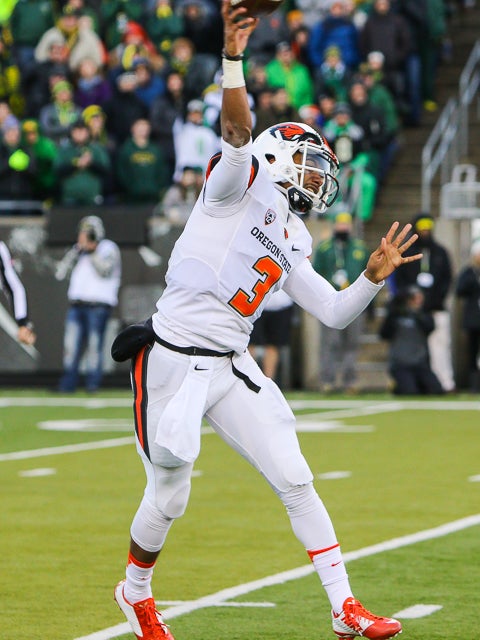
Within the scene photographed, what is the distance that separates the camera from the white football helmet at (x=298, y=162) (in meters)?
6.41

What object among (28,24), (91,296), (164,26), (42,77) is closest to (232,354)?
(91,296)

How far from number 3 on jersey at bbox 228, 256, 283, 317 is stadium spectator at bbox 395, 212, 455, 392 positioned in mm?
13077

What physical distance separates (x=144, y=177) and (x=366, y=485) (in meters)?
9.85

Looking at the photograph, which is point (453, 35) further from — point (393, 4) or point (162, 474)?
point (162, 474)

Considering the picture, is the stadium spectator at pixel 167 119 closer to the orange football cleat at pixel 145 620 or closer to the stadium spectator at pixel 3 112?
the stadium spectator at pixel 3 112

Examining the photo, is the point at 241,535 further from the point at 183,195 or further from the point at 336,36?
the point at 336,36

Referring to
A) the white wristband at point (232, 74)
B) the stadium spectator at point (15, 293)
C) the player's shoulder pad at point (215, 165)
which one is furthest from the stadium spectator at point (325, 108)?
the white wristband at point (232, 74)

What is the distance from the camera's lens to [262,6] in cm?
572

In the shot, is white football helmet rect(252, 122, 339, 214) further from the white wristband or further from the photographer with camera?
the photographer with camera

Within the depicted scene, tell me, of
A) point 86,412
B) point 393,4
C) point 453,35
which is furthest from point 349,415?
point 453,35

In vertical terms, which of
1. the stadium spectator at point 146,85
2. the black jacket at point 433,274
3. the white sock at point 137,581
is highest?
the stadium spectator at point 146,85

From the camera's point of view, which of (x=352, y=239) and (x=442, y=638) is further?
(x=352, y=239)

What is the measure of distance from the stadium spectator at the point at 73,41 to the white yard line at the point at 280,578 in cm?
1367

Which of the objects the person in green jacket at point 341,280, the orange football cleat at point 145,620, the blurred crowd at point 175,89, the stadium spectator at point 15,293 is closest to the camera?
the orange football cleat at point 145,620
